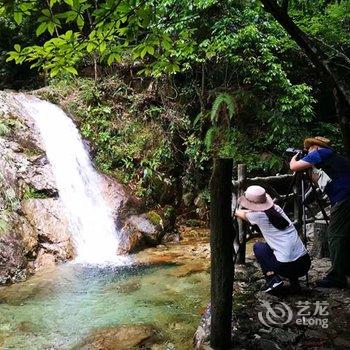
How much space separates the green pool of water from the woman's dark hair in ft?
5.26

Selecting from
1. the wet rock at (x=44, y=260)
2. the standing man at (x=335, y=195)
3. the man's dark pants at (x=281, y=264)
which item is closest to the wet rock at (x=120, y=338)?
the man's dark pants at (x=281, y=264)

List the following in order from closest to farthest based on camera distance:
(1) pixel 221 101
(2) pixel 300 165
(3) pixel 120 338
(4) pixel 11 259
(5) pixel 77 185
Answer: (2) pixel 300 165
(3) pixel 120 338
(4) pixel 11 259
(5) pixel 77 185
(1) pixel 221 101

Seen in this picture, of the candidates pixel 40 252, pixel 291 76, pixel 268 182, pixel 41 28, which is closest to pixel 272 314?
pixel 268 182

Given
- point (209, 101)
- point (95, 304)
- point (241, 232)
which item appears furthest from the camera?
point (209, 101)

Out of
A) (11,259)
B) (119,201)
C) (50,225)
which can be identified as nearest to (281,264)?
(11,259)

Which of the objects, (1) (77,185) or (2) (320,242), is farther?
(1) (77,185)

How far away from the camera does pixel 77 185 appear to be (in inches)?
377

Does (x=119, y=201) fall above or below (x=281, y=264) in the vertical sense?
above

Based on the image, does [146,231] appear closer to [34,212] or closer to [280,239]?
[34,212]

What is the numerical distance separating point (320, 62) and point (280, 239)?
69.2 inches

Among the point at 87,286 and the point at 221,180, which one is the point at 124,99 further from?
the point at 221,180

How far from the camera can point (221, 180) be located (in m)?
3.14

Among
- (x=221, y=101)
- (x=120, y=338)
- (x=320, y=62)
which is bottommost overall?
(x=120, y=338)

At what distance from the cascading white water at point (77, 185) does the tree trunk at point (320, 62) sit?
17.5 ft
